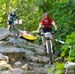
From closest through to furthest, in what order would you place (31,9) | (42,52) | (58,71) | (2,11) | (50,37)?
(58,71) → (50,37) → (42,52) → (31,9) → (2,11)

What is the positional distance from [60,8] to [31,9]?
39.0ft

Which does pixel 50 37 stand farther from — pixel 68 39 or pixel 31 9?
pixel 31 9

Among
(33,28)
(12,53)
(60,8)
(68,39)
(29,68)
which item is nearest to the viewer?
(68,39)

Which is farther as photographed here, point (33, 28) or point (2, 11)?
point (2, 11)

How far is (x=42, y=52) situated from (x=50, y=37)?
2442 mm

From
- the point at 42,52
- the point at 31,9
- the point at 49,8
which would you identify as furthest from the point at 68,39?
the point at 31,9

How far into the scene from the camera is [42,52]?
12336 millimetres

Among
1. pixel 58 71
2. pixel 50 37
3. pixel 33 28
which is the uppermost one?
pixel 58 71

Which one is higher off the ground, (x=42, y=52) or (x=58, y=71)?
(x=58, y=71)

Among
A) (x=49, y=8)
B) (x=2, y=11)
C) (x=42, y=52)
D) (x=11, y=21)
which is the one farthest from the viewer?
(x=2, y=11)

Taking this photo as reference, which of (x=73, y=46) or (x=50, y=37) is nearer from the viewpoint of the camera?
→ (x=73, y=46)

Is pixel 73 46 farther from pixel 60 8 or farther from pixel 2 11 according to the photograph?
pixel 2 11

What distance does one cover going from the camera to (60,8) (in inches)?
527

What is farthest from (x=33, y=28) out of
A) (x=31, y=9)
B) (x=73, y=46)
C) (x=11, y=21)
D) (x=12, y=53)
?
(x=73, y=46)
